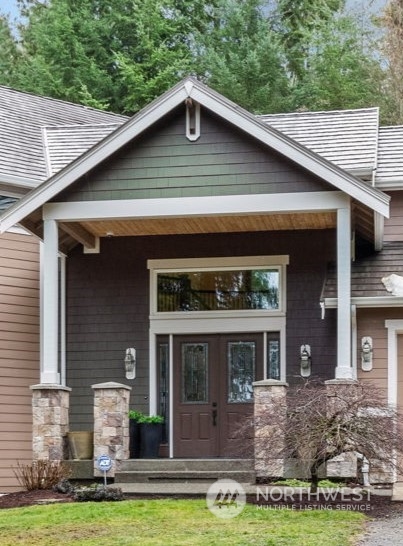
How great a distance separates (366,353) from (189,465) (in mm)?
3116

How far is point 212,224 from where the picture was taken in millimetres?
14945

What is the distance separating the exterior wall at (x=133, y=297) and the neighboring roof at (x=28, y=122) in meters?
1.61

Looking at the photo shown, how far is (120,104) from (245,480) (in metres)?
19.2

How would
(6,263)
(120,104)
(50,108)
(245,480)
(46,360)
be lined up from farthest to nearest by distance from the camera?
1. (120,104)
2. (50,108)
3. (6,263)
4. (46,360)
5. (245,480)

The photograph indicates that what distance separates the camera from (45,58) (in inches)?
1196

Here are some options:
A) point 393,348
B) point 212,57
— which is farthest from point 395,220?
point 212,57

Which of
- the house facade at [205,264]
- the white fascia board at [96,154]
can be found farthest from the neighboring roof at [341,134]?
the white fascia board at [96,154]

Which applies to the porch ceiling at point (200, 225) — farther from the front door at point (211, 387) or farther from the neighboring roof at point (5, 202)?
the front door at point (211, 387)

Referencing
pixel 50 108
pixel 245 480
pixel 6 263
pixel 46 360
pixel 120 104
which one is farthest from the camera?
pixel 120 104

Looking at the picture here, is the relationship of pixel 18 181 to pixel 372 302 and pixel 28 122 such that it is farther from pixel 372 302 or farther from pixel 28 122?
pixel 372 302

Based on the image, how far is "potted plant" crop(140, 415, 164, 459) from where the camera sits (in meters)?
14.7

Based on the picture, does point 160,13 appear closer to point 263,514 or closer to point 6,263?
point 6,263

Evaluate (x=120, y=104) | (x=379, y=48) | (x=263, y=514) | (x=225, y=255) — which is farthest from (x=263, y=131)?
(x=379, y=48)

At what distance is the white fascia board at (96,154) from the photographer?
13555mm
